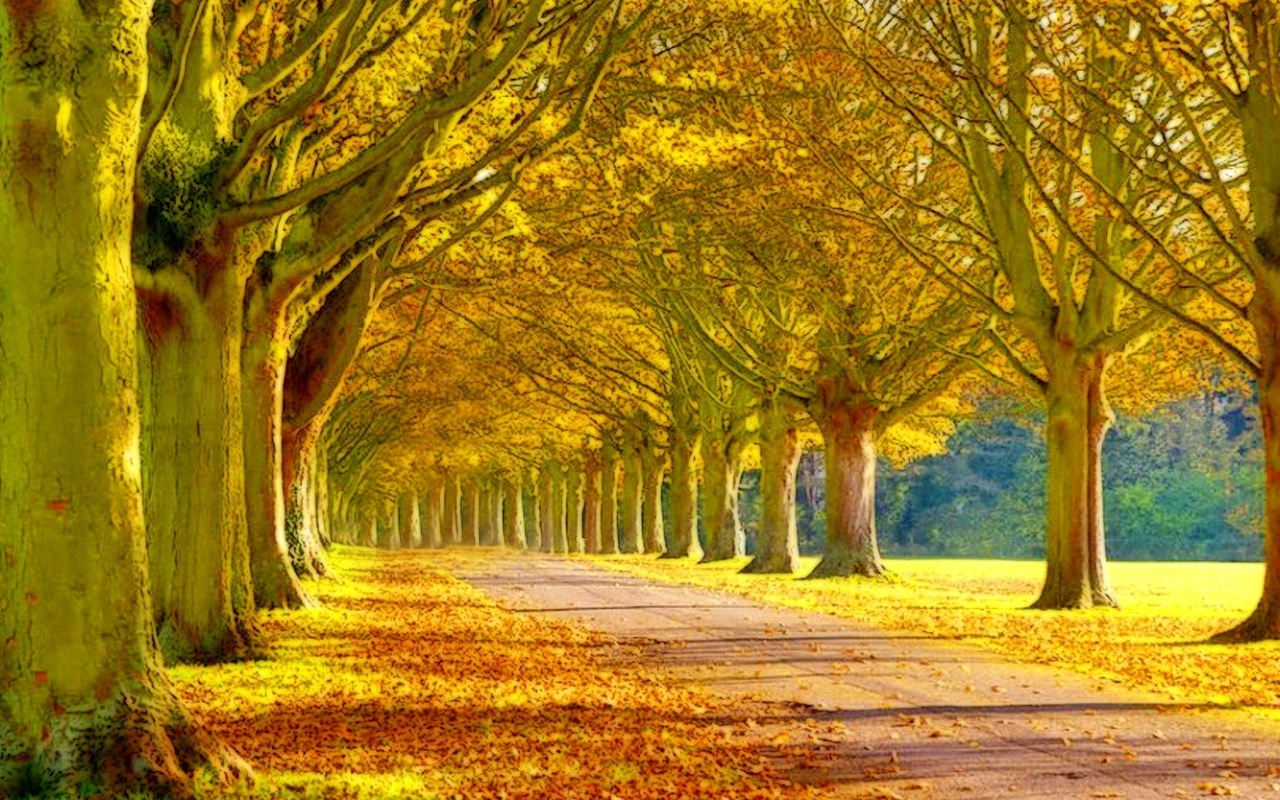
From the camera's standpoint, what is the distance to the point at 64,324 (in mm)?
6734

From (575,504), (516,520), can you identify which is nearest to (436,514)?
(516,520)

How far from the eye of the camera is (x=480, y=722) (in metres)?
9.84

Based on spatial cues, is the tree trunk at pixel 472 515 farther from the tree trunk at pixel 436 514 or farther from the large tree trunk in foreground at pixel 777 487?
the large tree trunk in foreground at pixel 777 487

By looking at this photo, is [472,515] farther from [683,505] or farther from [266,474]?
[266,474]

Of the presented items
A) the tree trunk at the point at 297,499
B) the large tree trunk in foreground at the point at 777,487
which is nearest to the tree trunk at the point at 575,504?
the large tree trunk in foreground at the point at 777,487

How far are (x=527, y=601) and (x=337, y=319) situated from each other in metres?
5.68

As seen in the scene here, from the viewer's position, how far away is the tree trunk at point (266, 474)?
16734 millimetres

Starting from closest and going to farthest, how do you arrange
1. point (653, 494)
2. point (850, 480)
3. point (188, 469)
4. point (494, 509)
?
point (188, 469)
point (850, 480)
point (653, 494)
point (494, 509)

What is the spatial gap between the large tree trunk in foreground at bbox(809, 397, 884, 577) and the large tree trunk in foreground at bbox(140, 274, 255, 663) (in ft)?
62.6

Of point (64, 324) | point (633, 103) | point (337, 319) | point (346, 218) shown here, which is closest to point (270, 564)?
point (337, 319)

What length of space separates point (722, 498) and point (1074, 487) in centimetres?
2120

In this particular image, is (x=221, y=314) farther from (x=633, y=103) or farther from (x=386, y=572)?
(x=386, y=572)

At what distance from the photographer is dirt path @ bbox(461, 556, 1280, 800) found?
775 cm

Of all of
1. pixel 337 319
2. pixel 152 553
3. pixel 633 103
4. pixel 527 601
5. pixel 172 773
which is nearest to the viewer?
pixel 172 773
